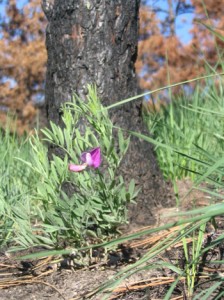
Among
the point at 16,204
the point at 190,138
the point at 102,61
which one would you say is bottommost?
the point at 16,204

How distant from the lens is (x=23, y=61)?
1592 cm

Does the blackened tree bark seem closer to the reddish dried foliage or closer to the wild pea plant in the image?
the wild pea plant

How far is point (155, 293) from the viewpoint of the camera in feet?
5.46

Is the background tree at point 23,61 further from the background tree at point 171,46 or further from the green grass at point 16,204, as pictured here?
the green grass at point 16,204

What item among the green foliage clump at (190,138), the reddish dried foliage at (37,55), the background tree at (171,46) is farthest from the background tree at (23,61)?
the green foliage clump at (190,138)

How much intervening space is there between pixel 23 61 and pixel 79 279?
572 inches

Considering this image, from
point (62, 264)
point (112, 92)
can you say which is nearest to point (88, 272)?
point (62, 264)

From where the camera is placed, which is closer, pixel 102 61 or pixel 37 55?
pixel 102 61

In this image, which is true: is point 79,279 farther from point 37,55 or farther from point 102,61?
point 37,55

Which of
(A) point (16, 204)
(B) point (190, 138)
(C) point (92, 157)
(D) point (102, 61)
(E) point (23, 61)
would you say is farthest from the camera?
(E) point (23, 61)

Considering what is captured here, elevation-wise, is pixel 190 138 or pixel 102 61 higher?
pixel 102 61

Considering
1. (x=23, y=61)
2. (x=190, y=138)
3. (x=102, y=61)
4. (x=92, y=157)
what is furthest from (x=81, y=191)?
(x=23, y=61)

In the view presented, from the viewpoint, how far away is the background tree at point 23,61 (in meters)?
15.9

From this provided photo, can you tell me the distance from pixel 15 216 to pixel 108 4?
3.45ft
